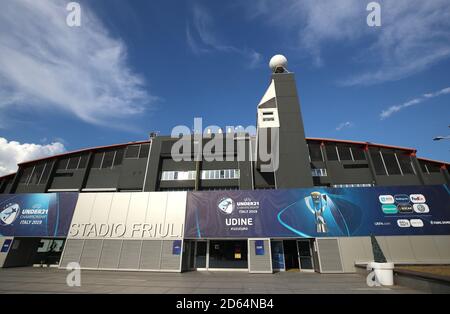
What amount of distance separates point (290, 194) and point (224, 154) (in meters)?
15.5

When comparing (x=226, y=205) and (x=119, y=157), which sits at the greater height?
(x=119, y=157)

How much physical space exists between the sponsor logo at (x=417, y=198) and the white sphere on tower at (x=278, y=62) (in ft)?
69.2

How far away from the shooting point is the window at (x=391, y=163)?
31.2 meters

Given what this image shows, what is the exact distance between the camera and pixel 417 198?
57.7 ft

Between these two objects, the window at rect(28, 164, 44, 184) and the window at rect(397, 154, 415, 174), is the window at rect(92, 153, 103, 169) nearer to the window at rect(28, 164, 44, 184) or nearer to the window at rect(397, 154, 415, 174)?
the window at rect(28, 164, 44, 184)

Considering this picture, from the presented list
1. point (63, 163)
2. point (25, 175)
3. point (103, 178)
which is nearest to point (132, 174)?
point (103, 178)

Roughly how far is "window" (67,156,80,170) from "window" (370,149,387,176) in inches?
1908

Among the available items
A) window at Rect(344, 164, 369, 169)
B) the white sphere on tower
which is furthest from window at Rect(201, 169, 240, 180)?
window at Rect(344, 164, 369, 169)

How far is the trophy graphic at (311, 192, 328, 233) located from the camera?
55.9ft

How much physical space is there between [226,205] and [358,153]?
2626cm

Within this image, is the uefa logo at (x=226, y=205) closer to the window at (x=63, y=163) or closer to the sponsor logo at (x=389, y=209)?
the sponsor logo at (x=389, y=209)

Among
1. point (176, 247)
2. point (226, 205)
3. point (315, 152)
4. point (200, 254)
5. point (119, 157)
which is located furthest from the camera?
point (119, 157)

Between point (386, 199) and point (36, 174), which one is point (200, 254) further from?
point (36, 174)
